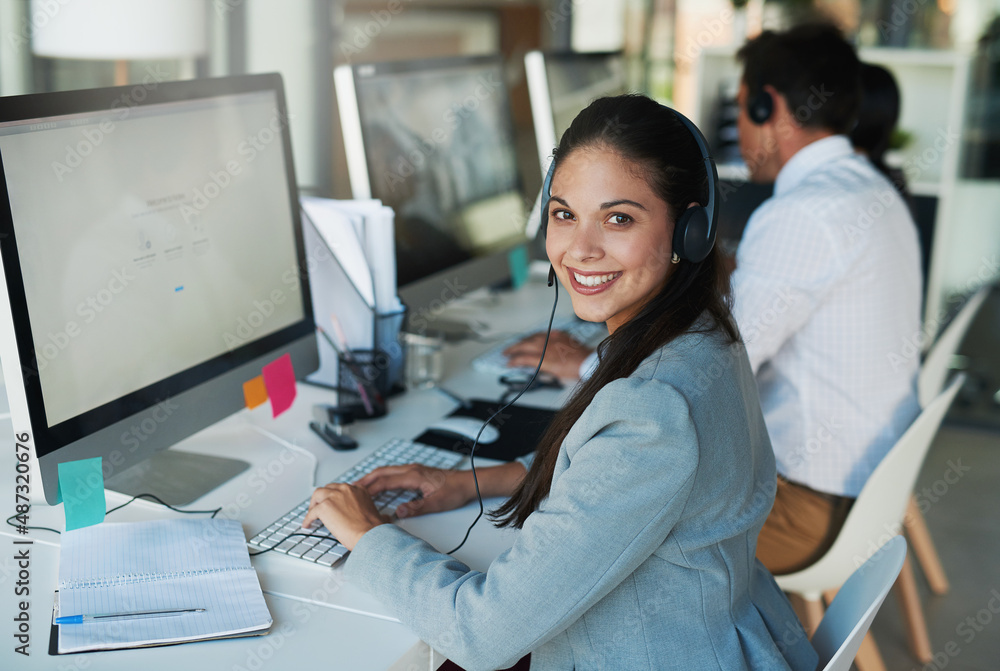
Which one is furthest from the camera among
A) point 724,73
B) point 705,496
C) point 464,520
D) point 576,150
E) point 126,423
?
point 724,73

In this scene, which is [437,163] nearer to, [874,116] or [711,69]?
[874,116]

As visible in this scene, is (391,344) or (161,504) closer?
(161,504)

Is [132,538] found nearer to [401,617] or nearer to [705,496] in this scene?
[401,617]

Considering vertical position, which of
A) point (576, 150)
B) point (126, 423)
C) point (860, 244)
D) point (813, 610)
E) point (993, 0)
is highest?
point (993, 0)

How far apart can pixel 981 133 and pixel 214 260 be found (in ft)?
11.4

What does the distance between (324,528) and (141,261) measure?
1.38 ft

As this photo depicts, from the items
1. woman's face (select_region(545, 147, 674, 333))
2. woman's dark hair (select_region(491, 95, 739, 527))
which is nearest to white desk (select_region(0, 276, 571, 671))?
woman's dark hair (select_region(491, 95, 739, 527))

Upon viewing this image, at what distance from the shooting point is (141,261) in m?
1.17

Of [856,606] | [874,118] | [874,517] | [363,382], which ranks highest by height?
[874,118]

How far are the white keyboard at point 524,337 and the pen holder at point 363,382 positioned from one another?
299mm

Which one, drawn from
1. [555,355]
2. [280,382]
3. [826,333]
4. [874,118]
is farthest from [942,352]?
[280,382]

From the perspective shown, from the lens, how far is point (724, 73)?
144 inches

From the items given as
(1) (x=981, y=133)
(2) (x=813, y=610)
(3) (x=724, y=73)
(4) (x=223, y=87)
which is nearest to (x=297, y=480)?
(4) (x=223, y=87)

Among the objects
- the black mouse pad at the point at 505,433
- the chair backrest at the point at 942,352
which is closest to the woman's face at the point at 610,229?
the black mouse pad at the point at 505,433
